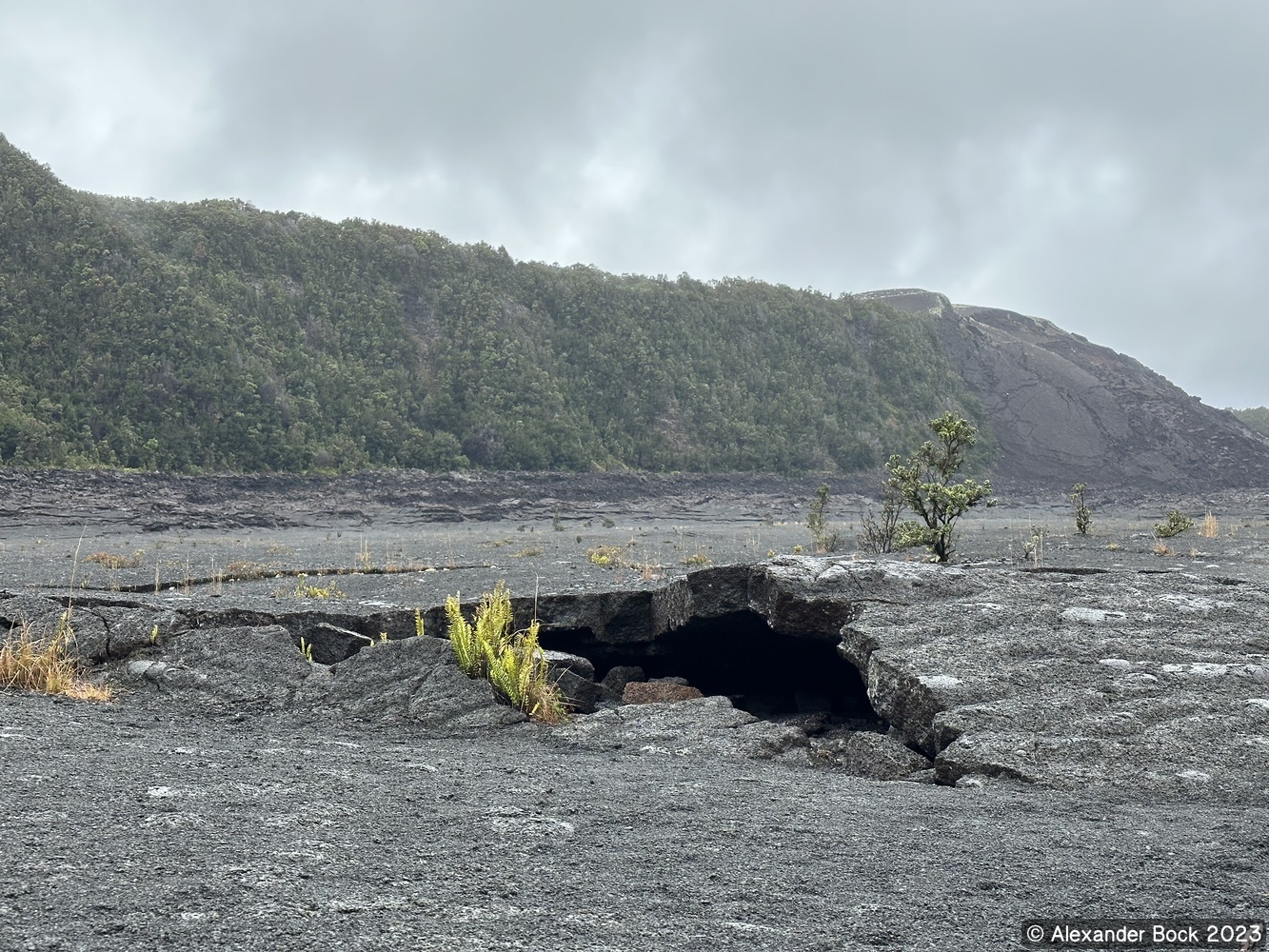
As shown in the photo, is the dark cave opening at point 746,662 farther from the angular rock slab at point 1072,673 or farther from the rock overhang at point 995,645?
the angular rock slab at point 1072,673

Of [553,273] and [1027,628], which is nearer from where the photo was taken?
[1027,628]

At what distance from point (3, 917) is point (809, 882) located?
2.64 metres

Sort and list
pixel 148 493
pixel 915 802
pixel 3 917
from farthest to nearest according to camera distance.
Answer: pixel 148 493
pixel 915 802
pixel 3 917

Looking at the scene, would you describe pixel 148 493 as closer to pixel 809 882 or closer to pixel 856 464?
pixel 809 882

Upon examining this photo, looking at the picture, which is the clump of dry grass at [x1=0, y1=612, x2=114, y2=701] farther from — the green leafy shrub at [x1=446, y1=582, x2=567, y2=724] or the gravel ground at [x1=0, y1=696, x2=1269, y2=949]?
the green leafy shrub at [x1=446, y1=582, x2=567, y2=724]

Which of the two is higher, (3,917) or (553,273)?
(553,273)

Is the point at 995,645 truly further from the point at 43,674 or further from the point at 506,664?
the point at 43,674

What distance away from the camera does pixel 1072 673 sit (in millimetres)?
6484

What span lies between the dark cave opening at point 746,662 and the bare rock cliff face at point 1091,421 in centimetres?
5186

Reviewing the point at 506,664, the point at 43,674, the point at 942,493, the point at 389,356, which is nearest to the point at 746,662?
the point at 506,664

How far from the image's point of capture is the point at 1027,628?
7.39 meters

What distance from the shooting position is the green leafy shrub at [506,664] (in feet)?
22.0

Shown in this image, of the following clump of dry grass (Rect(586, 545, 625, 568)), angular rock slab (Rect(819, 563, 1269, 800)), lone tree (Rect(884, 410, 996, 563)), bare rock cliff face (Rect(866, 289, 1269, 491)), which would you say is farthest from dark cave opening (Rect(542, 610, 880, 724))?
bare rock cliff face (Rect(866, 289, 1269, 491))

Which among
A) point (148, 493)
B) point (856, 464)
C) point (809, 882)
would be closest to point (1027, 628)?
point (809, 882)
